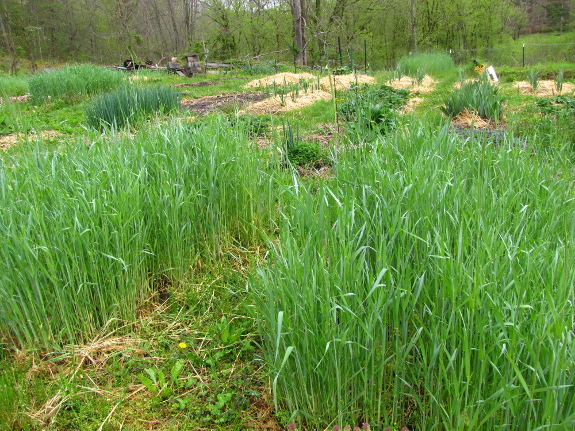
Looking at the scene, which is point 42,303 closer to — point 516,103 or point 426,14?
point 516,103

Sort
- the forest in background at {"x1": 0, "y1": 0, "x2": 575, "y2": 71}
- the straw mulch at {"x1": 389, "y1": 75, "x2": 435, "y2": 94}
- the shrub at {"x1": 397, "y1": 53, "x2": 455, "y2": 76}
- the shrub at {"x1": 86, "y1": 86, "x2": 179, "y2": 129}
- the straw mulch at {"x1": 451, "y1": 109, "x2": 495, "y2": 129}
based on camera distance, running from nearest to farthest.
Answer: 1. the shrub at {"x1": 86, "y1": 86, "x2": 179, "y2": 129}
2. the straw mulch at {"x1": 451, "y1": 109, "x2": 495, "y2": 129}
3. the straw mulch at {"x1": 389, "y1": 75, "x2": 435, "y2": 94}
4. the shrub at {"x1": 397, "y1": 53, "x2": 455, "y2": 76}
5. the forest in background at {"x1": 0, "y1": 0, "x2": 575, "y2": 71}

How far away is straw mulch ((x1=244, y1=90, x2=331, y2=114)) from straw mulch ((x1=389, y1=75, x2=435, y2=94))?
1712 mm

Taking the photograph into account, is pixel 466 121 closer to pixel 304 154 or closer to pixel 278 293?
pixel 304 154

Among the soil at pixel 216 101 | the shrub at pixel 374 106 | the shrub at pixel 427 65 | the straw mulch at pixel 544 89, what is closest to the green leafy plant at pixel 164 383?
the shrub at pixel 374 106

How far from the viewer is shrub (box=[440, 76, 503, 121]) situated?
17.9 ft

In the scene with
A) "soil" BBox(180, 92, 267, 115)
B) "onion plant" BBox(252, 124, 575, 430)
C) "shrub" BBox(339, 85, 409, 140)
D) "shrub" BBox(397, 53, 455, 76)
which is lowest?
"onion plant" BBox(252, 124, 575, 430)

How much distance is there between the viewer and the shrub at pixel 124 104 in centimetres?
520

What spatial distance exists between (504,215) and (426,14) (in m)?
27.3

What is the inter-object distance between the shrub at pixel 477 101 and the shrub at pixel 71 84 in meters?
6.24

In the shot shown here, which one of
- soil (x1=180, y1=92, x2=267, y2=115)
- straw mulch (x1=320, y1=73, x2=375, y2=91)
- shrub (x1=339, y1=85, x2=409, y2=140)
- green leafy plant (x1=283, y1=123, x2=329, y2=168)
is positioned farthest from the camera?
straw mulch (x1=320, y1=73, x2=375, y2=91)

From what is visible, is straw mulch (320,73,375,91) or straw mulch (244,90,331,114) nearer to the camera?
straw mulch (244,90,331,114)

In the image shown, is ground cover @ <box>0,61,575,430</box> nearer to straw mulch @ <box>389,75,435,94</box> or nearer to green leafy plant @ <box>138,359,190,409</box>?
green leafy plant @ <box>138,359,190,409</box>

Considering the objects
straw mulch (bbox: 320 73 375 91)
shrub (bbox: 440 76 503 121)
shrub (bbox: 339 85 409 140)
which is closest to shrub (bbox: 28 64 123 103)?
straw mulch (bbox: 320 73 375 91)

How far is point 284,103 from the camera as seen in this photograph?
7.22 metres
